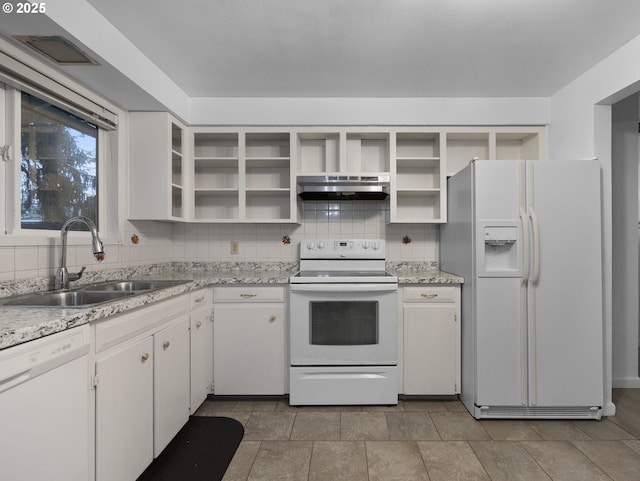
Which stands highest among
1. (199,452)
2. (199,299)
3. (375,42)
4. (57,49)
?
(375,42)

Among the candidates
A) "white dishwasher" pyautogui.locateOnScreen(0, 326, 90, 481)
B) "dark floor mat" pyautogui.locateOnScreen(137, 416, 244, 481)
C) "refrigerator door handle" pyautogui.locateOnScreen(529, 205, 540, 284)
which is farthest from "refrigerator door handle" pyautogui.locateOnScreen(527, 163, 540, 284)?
"white dishwasher" pyautogui.locateOnScreen(0, 326, 90, 481)

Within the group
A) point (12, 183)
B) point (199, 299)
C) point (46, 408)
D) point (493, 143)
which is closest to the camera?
point (46, 408)

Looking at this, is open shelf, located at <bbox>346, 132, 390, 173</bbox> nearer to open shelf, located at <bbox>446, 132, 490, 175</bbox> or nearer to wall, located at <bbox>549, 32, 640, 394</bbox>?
open shelf, located at <bbox>446, 132, 490, 175</bbox>

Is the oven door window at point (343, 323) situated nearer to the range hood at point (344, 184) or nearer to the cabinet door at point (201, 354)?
the cabinet door at point (201, 354)

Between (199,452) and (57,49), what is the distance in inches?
87.8

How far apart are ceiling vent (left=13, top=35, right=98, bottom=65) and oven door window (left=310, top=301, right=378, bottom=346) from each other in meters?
1.96

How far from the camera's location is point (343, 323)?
8.45 feet

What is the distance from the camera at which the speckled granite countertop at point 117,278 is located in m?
1.11

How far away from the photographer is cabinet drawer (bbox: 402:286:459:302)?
264cm

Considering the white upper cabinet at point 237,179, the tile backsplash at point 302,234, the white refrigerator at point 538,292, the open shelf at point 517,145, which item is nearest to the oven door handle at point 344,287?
the white refrigerator at point 538,292

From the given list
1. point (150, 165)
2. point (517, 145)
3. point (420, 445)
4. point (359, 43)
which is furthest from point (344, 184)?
point (420, 445)

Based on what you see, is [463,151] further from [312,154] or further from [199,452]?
[199,452]

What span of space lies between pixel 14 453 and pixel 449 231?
280 cm

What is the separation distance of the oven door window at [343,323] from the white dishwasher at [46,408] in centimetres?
151
